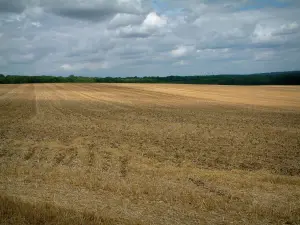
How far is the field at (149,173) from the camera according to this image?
732 centimetres

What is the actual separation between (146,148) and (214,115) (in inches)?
518

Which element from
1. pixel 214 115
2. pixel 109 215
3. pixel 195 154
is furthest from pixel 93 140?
pixel 214 115

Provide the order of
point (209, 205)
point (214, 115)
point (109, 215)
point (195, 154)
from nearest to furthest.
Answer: point (109, 215), point (209, 205), point (195, 154), point (214, 115)

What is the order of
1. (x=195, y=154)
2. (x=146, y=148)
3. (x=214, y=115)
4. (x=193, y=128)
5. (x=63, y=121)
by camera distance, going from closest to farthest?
(x=195, y=154) → (x=146, y=148) → (x=193, y=128) → (x=63, y=121) → (x=214, y=115)

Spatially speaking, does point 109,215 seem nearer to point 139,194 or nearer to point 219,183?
point 139,194

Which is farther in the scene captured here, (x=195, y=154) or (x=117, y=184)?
(x=195, y=154)

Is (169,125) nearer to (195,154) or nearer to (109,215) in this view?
(195,154)

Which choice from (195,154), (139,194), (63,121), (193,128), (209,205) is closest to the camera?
(209,205)

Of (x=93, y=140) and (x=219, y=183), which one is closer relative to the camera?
(x=219, y=183)

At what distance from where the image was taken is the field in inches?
288

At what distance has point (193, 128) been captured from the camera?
2033cm

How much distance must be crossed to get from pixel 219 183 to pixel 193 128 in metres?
10.7

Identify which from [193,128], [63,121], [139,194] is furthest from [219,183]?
[63,121]

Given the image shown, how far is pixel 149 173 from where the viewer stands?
10.8 meters
